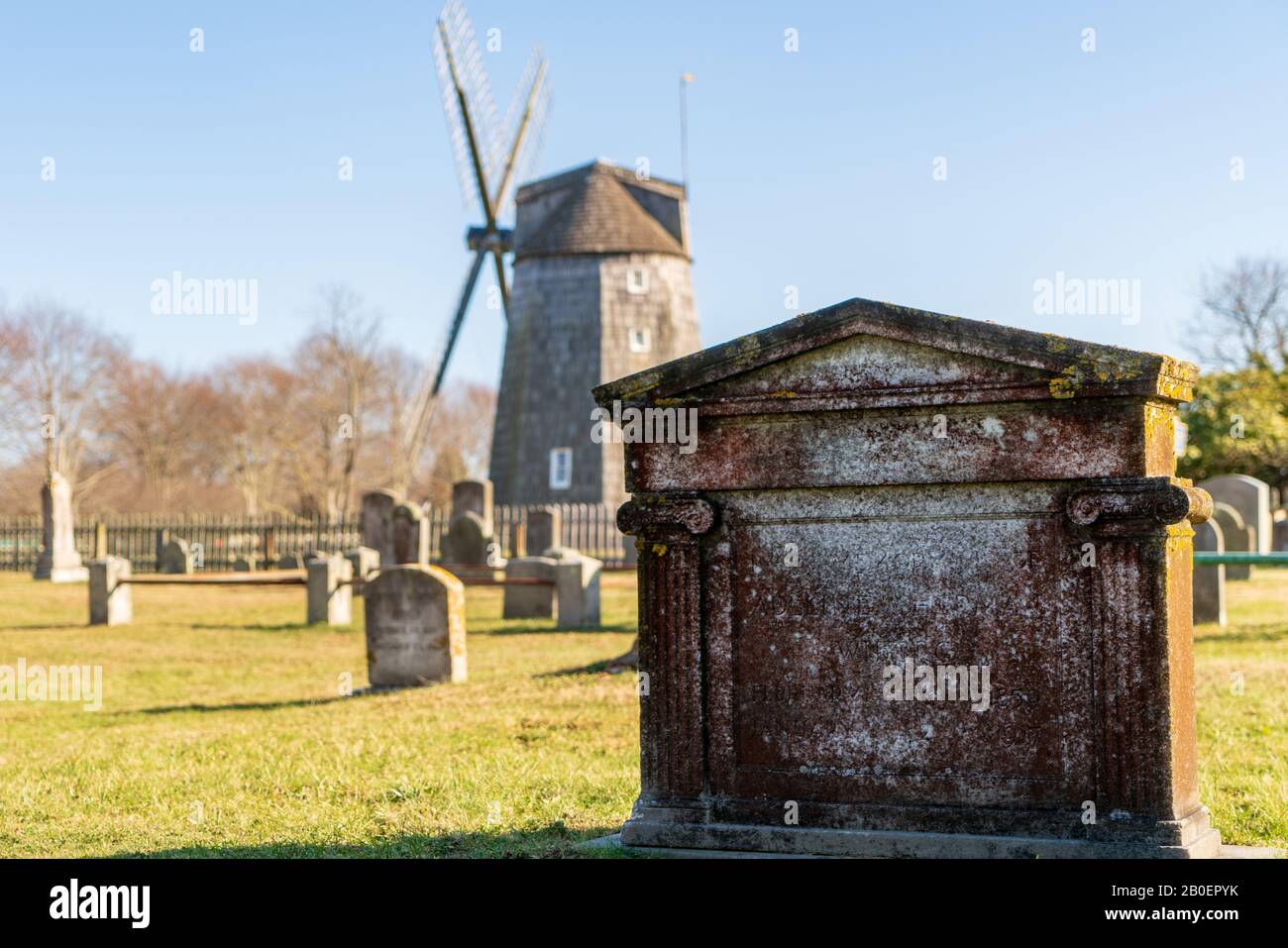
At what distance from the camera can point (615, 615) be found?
21.4 meters

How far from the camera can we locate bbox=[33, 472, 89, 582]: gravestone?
29.5 m

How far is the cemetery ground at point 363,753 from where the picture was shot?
6410mm

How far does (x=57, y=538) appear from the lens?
2956 cm

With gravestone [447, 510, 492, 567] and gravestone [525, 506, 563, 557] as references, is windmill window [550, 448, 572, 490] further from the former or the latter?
gravestone [447, 510, 492, 567]

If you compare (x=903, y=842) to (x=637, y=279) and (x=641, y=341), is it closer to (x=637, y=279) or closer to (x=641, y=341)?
(x=641, y=341)

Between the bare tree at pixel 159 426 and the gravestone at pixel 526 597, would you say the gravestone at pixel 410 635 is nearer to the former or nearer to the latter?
the gravestone at pixel 526 597

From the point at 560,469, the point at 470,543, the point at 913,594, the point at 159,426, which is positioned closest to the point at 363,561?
the point at 470,543

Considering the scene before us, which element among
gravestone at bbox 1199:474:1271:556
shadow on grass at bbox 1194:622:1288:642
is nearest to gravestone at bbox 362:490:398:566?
gravestone at bbox 1199:474:1271:556

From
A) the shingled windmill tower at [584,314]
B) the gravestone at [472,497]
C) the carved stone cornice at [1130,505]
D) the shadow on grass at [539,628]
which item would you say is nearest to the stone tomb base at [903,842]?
the carved stone cornice at [1130,505]

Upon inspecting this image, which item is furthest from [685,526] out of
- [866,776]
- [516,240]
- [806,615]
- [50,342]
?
[50,342]

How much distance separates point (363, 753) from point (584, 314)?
99.3 feet

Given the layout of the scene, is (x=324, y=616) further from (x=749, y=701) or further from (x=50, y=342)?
(x=50, y=342)

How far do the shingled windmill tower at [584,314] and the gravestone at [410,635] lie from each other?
25.2 meters

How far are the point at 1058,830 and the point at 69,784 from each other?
562 centimetres
